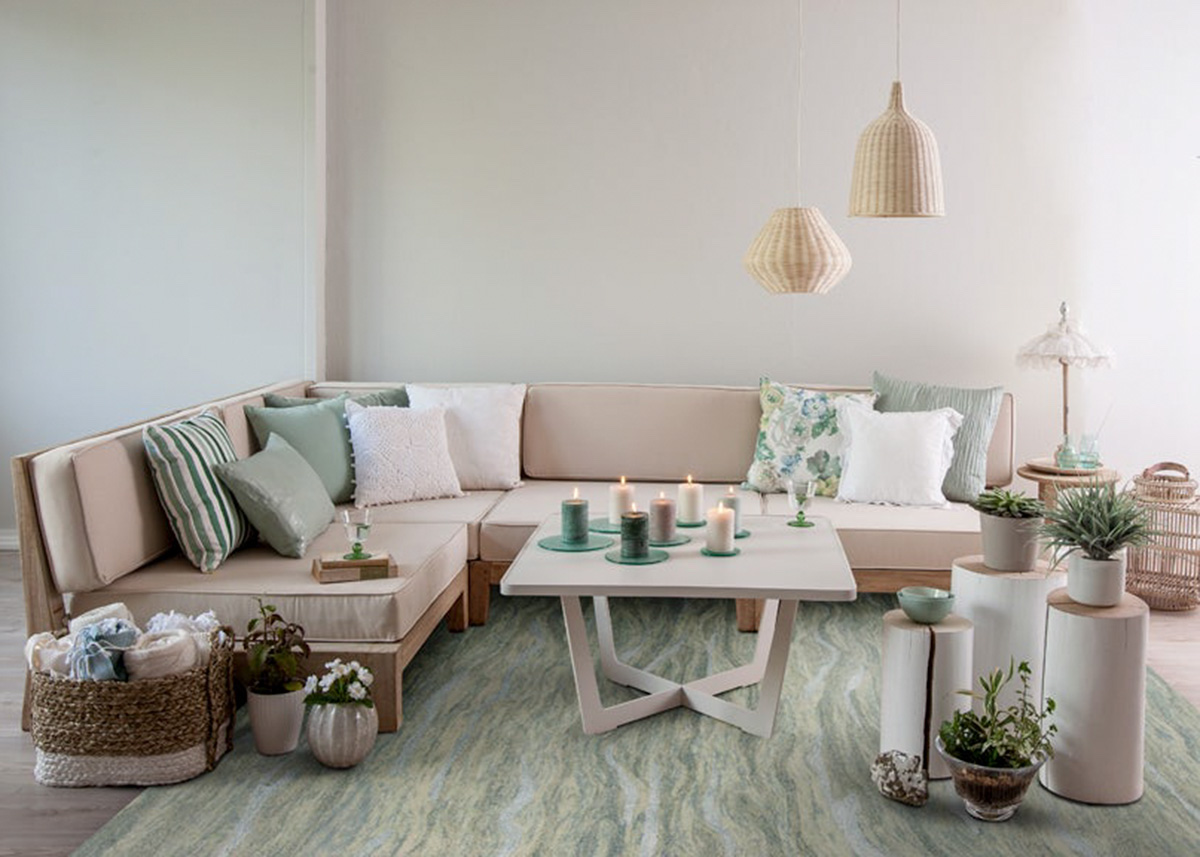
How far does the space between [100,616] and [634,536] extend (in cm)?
137

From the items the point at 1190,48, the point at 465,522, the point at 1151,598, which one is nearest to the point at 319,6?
the point at 465,522

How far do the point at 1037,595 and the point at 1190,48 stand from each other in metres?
3.03

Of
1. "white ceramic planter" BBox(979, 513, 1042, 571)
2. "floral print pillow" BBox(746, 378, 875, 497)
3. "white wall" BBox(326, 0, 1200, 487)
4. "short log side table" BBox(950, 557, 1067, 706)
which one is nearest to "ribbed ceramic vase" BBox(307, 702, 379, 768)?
"short log side table" BBox(950, 557, 1067, 706)

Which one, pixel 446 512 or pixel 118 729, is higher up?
pixel 446 512

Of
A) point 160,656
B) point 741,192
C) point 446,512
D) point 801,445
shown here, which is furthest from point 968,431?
point 160,656

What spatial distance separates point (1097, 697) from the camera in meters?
2.93

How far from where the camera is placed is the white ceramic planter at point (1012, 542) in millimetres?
3135

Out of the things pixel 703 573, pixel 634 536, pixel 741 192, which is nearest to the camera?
pixel 703 573

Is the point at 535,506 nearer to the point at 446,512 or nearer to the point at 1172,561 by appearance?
the point at 446,512

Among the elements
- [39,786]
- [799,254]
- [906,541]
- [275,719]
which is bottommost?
[39,786]

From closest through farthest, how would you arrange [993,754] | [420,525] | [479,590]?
1. [993,754]
2. [420,525]
3. [479,590]

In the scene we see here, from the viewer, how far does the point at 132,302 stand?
5336 millimetres

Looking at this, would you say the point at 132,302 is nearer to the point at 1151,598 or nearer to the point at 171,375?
the point at 171,375

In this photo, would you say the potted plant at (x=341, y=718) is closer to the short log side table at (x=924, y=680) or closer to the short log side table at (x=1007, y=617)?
the short log side table at (x=924, y=680)
